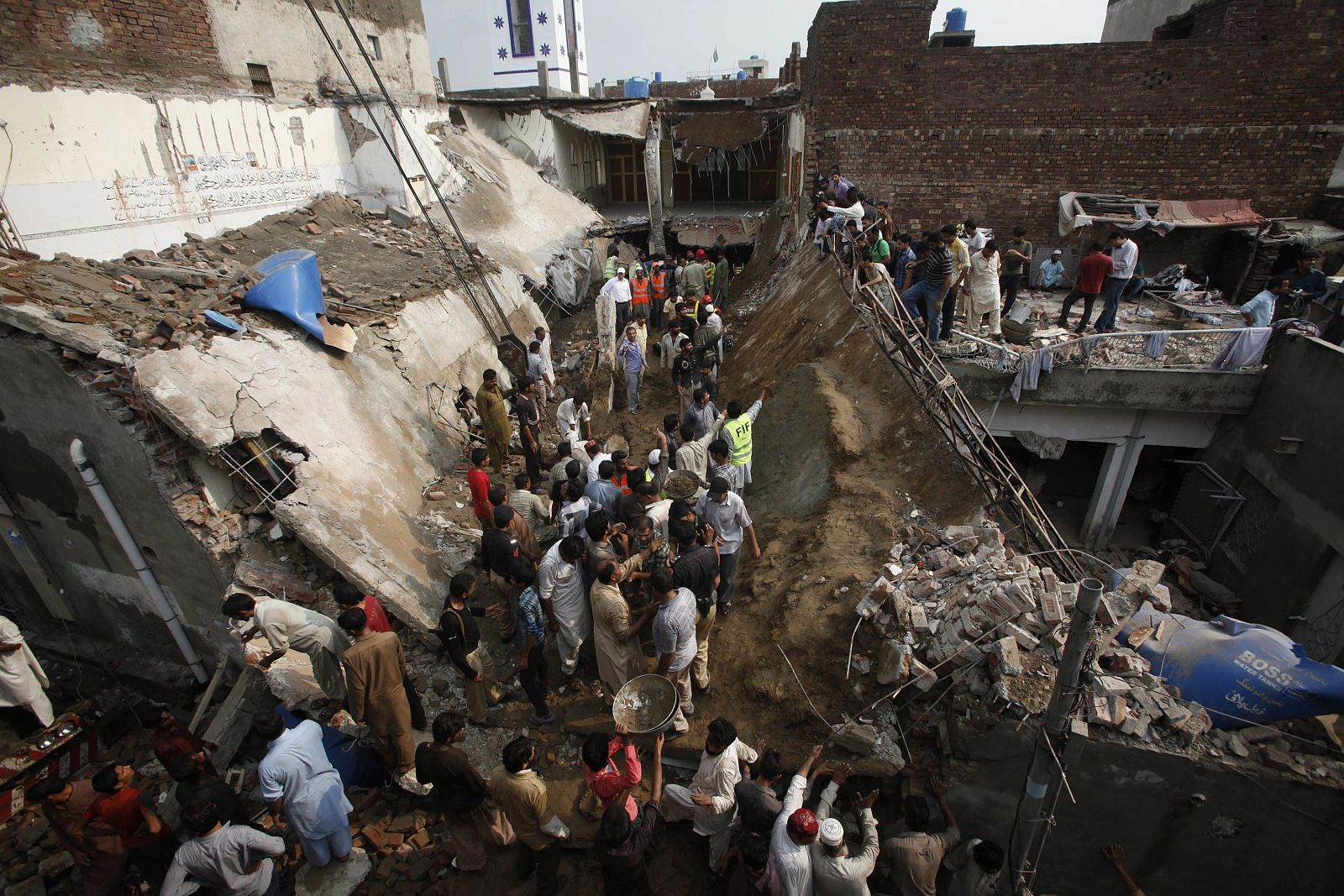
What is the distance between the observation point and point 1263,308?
383 inches

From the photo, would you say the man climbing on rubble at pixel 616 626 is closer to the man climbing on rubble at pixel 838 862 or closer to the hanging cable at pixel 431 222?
the man climbing on rubble at pixel 838 862

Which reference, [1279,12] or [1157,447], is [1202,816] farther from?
[1279,12]

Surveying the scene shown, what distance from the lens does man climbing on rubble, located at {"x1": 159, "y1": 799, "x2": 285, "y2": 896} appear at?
11.0 ft

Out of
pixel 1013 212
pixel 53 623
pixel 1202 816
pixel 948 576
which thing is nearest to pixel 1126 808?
pixel 1202 816

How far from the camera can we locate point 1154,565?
5.02m

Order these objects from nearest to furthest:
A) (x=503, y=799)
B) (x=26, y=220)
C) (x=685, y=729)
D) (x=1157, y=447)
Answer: (x=503, y=799), (x=685, y=729), (x=26, y=220), (x=1157, y=447)

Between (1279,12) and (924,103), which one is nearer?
(1279,12)

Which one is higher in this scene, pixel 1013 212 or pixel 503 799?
pixel 1013 212

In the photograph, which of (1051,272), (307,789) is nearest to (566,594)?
(307,789)

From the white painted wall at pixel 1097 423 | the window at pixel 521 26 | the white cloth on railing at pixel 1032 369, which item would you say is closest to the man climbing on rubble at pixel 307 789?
the white painted wall at pixel 1097 423

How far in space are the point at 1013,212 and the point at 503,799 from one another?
16215mm

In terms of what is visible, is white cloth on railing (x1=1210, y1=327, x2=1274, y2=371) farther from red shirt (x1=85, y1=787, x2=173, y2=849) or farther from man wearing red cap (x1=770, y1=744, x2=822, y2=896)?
red shirt (x1=85, y1=787, x2=173, y2=849)

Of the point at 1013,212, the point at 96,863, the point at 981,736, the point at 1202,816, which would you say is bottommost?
the point at 96,863

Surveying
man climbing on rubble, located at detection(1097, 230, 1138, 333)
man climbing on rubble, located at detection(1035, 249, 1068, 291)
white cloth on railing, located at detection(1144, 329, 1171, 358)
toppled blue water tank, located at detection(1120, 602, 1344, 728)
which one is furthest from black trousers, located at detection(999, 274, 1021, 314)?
toppled blue water tank, located at detection(1120, 602, 1344, 728)
